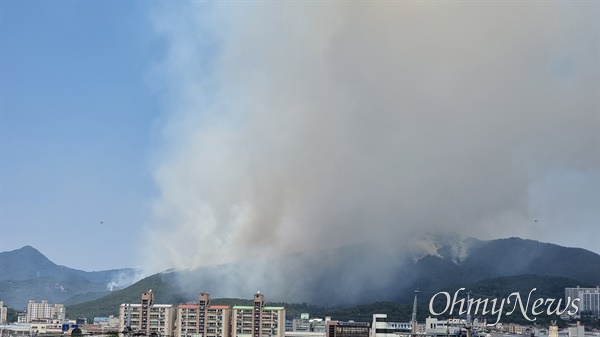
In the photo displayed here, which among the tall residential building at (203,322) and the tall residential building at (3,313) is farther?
the tall residential building at (3,313)

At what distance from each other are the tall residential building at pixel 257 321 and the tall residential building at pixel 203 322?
3.62ft

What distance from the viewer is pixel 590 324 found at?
497 ft

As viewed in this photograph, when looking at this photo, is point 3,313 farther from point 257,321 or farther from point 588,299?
point 588,299

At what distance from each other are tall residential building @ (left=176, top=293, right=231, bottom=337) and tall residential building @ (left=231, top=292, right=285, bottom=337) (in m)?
1.10

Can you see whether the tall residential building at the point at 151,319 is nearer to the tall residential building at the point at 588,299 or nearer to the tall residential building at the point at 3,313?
the tall residential building at the point at 3,313

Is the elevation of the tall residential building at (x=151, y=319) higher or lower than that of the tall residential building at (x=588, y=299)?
lower

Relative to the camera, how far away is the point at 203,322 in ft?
330

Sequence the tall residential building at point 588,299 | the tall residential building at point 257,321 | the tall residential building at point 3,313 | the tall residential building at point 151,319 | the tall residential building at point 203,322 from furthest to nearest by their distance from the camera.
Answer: the tall residential building at point 588,299 → the tall residential building at point 3,313 → the tall residential building at point 151,319 → the tall residential building at point 257,321 → the tall residential building at point 203,322

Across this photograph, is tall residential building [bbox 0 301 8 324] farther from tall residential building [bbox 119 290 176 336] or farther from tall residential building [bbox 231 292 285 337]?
tall residential building [bbox 231 292 285 337]

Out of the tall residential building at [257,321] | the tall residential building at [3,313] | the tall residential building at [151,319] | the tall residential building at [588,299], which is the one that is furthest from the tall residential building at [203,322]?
the tall residential building at [588,299]

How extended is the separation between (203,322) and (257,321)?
21.3 feet

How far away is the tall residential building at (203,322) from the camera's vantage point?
100188mm

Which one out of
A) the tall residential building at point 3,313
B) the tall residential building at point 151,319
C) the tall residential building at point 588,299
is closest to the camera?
the tall residential building at point 151,319

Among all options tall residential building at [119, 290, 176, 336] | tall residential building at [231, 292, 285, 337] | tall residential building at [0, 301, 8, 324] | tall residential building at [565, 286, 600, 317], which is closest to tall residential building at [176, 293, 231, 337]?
tall residential building at [231, 292, 285, 337]
